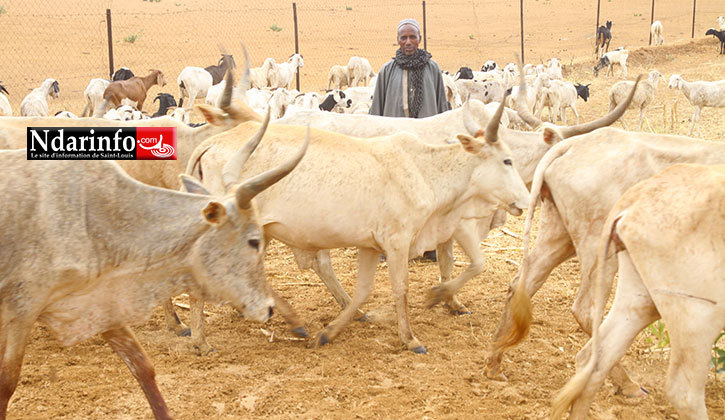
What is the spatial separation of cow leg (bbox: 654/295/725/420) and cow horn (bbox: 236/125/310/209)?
1809mm

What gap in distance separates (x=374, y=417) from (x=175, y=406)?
114 centimetres

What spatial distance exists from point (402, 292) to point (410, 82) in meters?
3.11

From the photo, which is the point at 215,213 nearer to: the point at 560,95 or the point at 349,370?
the point at 349,370

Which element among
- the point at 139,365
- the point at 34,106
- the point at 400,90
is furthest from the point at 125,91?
the point at 139,365

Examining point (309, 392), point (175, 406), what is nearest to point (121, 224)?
point (175, 406)

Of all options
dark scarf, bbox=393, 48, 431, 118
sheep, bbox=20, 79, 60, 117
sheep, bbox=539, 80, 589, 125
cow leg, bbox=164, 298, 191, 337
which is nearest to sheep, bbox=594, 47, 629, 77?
sheep, bbox=539, 80, 589, 125

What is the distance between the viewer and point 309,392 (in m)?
4.40

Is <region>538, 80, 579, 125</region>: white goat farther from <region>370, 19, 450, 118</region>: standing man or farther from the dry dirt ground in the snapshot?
the dry dirt ground

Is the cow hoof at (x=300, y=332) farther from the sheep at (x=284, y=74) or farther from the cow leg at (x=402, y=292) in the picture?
the sheep at (x=284, y=74)

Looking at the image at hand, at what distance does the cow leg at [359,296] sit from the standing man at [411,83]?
84.3 inches

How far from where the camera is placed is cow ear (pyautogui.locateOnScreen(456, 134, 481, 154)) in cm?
534

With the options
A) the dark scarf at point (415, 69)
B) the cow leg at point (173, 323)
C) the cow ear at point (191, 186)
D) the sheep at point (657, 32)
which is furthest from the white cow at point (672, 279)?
the sheep at point (657, 32)

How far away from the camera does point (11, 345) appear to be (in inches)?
139

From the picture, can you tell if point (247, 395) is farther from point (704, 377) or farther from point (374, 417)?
point (704, 377)
